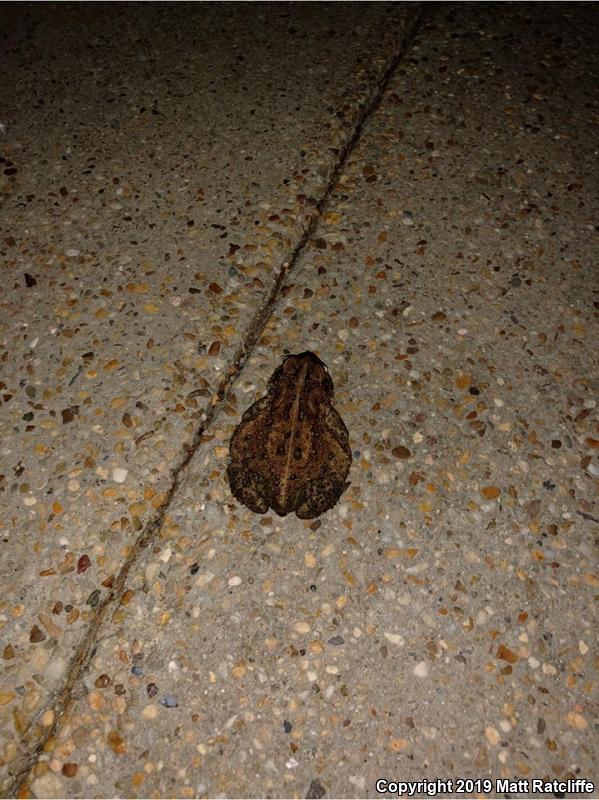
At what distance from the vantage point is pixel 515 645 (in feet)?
6.86

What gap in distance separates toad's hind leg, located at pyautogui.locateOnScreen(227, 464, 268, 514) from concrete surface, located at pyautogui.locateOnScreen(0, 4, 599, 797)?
70 millimetres

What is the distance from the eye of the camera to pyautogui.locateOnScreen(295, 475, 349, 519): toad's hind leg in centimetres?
219

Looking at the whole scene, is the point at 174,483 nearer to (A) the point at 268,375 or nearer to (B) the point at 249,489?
(B) the point at 249,489

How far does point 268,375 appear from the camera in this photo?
100 inches

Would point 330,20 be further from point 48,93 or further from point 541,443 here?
point 541,443

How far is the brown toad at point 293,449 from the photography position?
219 centimetres

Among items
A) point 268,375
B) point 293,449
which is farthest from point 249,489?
point 268,375

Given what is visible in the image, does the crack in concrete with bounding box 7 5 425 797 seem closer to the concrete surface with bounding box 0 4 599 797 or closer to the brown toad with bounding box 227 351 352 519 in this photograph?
the concrete surface with bounding box 0 4 599 797

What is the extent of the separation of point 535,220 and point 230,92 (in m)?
1.78

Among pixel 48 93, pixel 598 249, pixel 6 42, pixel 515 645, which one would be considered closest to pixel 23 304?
pixel 48 93

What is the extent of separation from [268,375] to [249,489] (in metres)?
0.53

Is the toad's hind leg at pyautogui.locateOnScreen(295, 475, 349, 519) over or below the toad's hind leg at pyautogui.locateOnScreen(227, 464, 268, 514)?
over

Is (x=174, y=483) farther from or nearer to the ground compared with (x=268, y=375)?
nearer to the ground

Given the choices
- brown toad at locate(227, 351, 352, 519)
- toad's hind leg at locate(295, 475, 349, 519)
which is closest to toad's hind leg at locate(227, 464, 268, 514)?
brown toad at locate(227, 351, 352, 519)
